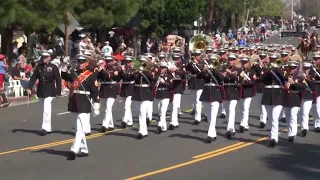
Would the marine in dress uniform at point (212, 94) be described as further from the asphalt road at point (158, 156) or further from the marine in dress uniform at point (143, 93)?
the marine in dress uniform at point (143, 93)

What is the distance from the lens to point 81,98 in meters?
13.6

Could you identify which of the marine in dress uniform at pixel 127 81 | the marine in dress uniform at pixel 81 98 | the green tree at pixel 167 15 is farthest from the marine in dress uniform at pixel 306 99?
the green tree at pixel 167 15

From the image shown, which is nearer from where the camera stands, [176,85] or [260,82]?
[260,82]

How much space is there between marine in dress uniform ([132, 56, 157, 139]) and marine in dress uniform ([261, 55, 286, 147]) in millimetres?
2605

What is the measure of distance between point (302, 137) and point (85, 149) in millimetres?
5374

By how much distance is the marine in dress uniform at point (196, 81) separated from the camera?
58.9 feet

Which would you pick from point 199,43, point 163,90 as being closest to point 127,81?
point 163,90

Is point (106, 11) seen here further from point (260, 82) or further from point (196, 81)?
point (260, 82)

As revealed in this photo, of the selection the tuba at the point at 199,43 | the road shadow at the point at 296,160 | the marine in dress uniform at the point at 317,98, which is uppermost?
the tuba at the point at 199,43

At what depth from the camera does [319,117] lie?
17.4m

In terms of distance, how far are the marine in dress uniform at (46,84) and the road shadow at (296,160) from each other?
17.7 feet

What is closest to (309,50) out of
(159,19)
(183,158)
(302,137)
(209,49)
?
(159,19)

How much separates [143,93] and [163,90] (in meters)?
0.97

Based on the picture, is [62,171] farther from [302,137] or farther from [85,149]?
[302,137]
